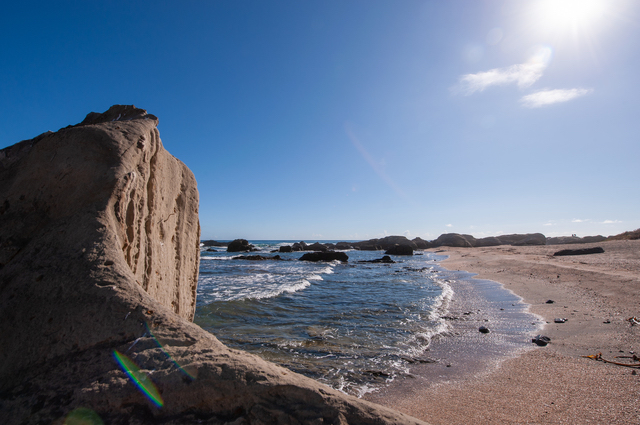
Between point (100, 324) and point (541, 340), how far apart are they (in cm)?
677

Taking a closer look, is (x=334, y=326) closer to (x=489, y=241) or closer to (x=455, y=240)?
(x=455, y=240)

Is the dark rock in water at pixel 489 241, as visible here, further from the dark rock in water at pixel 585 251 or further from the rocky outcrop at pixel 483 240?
the dark rock in water at pixel 585 251

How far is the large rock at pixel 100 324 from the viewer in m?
1.54

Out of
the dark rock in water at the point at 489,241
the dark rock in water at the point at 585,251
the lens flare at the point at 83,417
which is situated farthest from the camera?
→ the dark rock in water at the point at 489,241

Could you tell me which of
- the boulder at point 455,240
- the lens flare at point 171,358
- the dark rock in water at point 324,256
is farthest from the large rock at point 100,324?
the boulder at point 455,240

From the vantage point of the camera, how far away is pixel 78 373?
5.37 ft

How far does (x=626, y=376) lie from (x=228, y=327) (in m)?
7.34

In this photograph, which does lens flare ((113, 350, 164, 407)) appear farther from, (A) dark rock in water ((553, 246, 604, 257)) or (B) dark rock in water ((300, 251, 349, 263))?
(B) dark rock in water ((300, 251, 349, 263))

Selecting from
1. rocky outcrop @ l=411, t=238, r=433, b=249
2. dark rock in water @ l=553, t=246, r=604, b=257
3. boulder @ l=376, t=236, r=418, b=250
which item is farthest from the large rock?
rocky outcrop @ l=411, t=238, r=433, b=249

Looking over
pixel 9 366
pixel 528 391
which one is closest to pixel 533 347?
pixel 528 391

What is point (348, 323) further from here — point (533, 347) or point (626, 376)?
point (626, 376)

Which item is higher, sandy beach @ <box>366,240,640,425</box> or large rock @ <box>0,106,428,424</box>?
large rock @ <box>0,106,428,424</box>

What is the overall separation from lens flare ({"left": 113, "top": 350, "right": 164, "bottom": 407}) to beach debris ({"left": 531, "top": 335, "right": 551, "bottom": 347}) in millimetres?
6376

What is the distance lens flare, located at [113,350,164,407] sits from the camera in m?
1.53
